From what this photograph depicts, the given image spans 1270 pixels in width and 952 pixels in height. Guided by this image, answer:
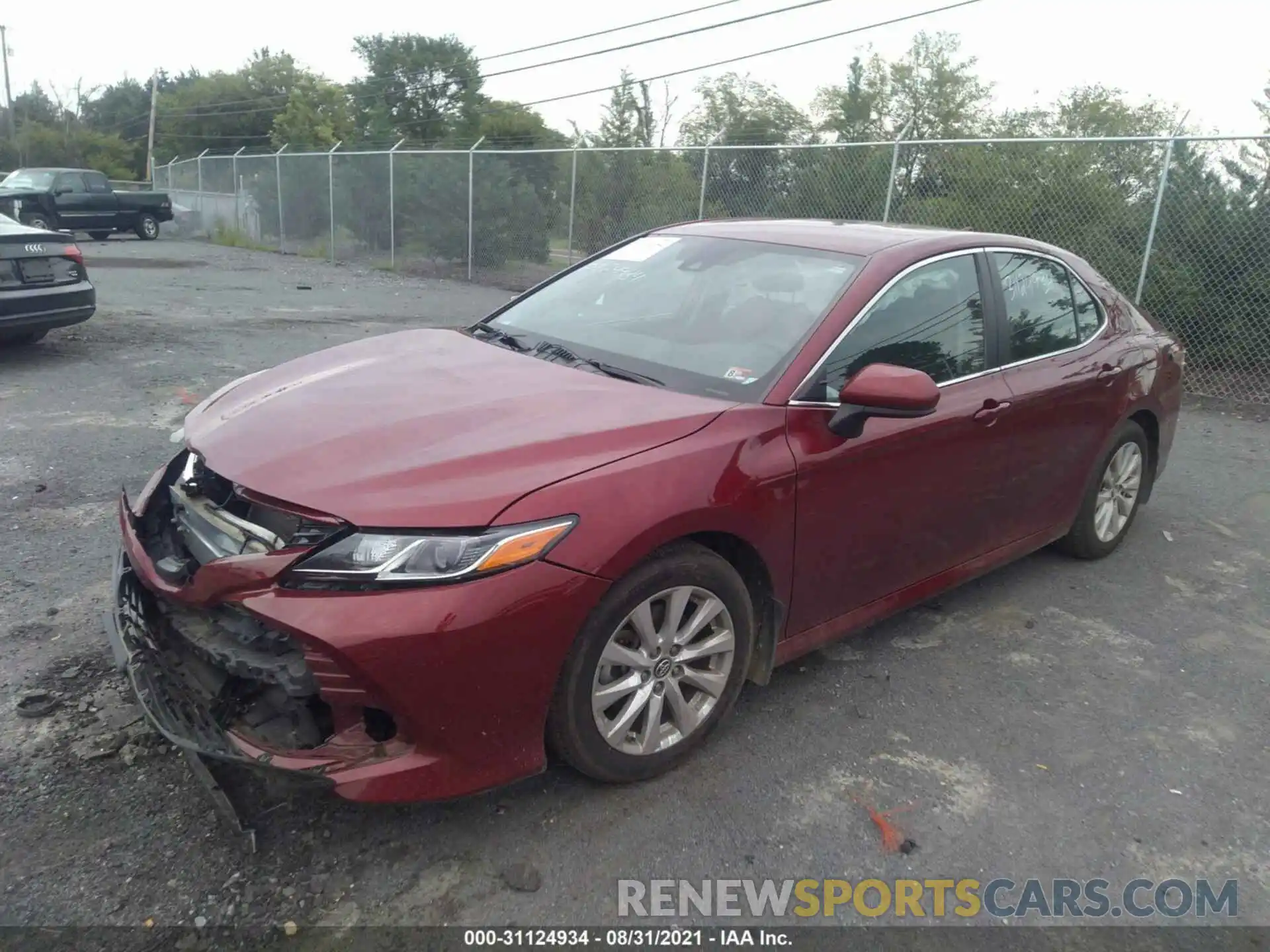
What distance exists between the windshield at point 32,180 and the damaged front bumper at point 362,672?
25789 millimetres

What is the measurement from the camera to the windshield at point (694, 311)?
Answer: 3.16m

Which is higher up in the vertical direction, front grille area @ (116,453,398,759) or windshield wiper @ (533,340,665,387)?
windshield wiper @ (533,340,665,387)

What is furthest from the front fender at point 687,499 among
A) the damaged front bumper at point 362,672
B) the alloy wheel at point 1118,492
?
the alloy wheel at point 1118,492

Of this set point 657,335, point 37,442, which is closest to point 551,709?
point 657,335

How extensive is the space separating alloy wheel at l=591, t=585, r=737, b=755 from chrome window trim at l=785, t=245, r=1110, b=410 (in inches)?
29.4

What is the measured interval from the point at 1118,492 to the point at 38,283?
27.2 ft

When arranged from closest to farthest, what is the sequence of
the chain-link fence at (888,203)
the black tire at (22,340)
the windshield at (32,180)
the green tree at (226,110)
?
the black tire at (22,340), the chain-link fence at (888,203), the windshield at (32,180), the green tree at (226,110)

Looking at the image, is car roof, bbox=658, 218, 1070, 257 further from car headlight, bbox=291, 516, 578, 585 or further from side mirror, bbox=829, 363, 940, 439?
car headlight, bbox=291, 516, 578, 585

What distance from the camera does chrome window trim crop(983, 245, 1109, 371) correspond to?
3883 millimetres

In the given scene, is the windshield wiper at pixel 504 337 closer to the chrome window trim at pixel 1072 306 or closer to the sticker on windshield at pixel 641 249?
the sticker on windshield at pixel 641 249

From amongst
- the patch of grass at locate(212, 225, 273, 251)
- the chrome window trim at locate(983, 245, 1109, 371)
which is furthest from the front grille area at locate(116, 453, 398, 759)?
the patch of grass at locate(212, 225, 273, 251)

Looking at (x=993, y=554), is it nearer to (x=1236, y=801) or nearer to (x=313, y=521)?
(x=1236, y=801)

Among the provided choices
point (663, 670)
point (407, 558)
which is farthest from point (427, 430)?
point (663, 670)

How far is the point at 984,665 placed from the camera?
12.1 ft
